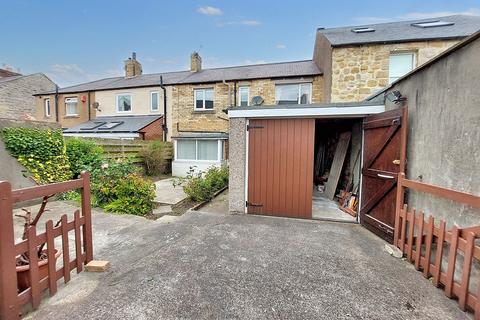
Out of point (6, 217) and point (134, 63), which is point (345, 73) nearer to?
point (6, 217)

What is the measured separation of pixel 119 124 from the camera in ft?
45.8

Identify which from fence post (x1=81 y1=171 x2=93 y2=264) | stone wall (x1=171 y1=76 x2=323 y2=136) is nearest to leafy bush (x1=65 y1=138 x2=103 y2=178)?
fence post (x1=81 y1=171 x2=93 y2=264)

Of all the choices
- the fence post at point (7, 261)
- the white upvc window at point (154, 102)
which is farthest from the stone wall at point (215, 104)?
the fence post at point (7, 261)

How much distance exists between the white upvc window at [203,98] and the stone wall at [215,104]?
25 centimetres

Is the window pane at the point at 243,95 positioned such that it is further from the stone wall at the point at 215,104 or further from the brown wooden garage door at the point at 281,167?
the brown wooden garage door at the point at 281,167

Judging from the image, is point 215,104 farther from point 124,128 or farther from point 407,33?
point 407,33

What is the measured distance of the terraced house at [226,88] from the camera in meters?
8.89

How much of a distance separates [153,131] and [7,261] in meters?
12.6

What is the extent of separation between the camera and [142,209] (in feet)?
17.7

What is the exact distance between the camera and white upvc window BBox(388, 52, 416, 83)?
8.98 metres

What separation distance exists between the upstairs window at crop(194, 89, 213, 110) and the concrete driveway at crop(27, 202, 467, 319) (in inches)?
415

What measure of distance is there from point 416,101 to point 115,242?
5756mm

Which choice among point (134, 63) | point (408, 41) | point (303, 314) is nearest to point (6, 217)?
point (303, 314)

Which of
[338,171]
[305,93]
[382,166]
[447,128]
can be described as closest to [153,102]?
[305,93]
